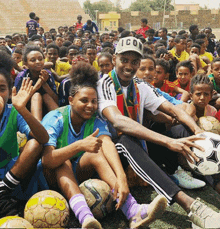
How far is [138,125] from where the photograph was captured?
10.3 ft

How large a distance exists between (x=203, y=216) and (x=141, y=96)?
165 cm

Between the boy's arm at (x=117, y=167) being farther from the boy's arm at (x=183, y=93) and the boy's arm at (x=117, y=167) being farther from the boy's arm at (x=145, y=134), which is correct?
the boy's arm at (x=183, y=93)

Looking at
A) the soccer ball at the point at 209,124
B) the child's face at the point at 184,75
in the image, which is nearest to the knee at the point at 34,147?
the soccer ball at the point at 209,124

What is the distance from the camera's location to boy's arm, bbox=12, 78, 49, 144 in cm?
286

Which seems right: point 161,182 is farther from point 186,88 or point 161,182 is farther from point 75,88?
point 186,88

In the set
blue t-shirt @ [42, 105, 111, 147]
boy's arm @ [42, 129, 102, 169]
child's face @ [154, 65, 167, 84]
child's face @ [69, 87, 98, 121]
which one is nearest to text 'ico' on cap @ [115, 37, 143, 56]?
child's face @ [69, 87, 98, 121]

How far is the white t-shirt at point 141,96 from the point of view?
135 inches

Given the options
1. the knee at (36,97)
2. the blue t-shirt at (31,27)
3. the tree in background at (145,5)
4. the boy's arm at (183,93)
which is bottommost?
the boy's arm at (183,93)

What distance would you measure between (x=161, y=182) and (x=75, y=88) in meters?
1.33

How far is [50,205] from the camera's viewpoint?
2764 millimetres

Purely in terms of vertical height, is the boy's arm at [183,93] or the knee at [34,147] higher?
the boy's arm at [183,93]

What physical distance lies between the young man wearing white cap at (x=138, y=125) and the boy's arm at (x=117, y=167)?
0.12 metres

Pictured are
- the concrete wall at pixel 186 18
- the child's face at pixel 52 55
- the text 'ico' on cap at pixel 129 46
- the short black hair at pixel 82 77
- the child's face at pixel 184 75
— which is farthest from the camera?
the concrete wall at pixel 186 18

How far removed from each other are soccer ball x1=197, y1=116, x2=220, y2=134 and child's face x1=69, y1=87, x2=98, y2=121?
1.47 m
